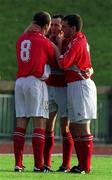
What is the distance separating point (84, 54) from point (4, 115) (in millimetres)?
14381

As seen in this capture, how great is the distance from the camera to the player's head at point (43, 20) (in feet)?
38.2

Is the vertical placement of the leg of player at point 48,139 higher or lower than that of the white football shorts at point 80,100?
lower

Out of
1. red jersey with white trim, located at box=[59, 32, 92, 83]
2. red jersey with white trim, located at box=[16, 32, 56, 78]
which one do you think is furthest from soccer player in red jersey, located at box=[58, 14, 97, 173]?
red jersey with white trim, located at box=[16, 32, 56, 78]

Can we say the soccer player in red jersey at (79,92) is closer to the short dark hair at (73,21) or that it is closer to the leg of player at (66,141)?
the short dark hair at (73,21)

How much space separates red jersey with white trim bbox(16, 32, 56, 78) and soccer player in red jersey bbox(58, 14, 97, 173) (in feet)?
0.93

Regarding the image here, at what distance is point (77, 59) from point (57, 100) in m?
0.68

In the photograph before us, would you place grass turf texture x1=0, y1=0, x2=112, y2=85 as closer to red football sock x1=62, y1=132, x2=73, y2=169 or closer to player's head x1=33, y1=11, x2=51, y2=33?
red football sock x1=62, y1=132, x2=73, y2=169

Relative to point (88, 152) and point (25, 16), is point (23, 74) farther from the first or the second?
point (25, 16)

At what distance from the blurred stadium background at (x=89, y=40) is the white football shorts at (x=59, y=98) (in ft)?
43.3

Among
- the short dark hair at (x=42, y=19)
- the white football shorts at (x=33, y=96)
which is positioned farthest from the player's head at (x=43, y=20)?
the white football shorts at (x=33, y=96)

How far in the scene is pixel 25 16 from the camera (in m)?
37.8

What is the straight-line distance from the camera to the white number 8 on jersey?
38.2 feet

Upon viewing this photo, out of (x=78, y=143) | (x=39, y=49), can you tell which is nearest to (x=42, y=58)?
(x=39, y=49)

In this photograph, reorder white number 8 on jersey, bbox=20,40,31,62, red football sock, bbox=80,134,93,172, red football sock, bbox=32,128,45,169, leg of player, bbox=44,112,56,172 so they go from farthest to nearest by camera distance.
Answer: leg of player, bbox=44,112,56,172 < red football sock, bbox=80,134,93,172 < white number 8 on jersey, bbox=20,40,31,62 < red football sock, bbox=32,128,45,169
